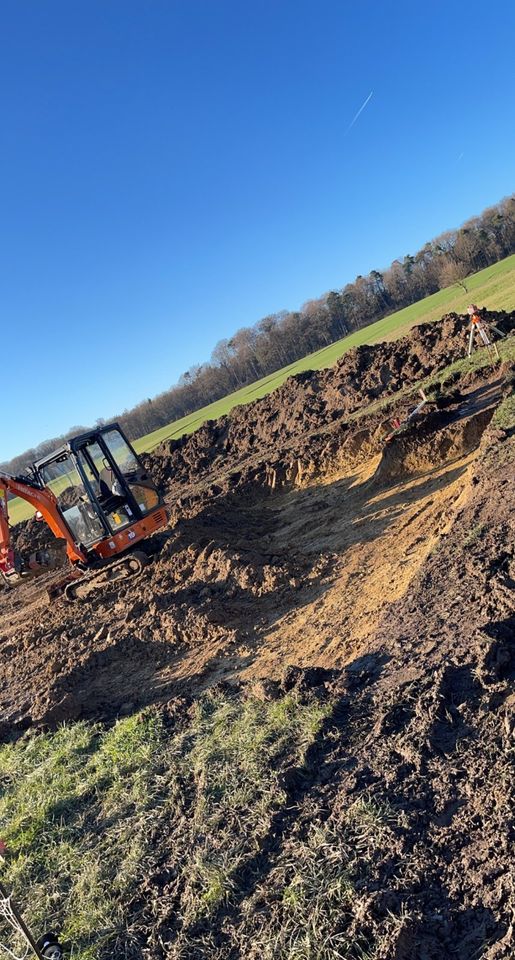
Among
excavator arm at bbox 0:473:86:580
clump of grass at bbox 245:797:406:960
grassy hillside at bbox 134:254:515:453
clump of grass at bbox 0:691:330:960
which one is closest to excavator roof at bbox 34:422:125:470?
excavator arm at bbox 0:473:86:580

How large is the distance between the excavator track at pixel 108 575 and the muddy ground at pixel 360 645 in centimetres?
22

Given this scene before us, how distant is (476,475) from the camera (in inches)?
336

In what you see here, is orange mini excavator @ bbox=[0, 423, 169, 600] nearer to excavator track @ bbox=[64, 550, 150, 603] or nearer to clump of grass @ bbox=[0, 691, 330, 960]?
excavator track @ bbox=[64, 550, 150, 603]

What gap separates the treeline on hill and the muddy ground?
2686 inches

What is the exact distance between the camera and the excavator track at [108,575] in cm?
1148

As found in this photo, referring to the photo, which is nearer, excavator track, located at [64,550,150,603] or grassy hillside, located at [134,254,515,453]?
excavator track, located at [64,550,150,603]

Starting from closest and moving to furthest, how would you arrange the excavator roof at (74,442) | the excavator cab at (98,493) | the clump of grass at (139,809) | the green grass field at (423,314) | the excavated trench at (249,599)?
1. the clump of grass at (139,809)
2. the excavated trench at (249,599)
3. the excavator roof at (74,442)
4. the excavator cab at (98,493)
5. the green grass field at (423,314)

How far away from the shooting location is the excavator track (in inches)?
452

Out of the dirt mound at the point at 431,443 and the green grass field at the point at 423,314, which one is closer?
the dirt mound at the point at 431,443

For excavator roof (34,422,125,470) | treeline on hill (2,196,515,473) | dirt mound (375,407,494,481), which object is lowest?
dirt mound (375,407,494,481)

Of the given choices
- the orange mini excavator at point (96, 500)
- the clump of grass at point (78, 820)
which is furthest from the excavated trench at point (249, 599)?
the clump of grass at point (78, 820)

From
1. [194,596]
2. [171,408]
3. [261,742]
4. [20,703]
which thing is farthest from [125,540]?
[171,408]

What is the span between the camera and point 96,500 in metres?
11.3

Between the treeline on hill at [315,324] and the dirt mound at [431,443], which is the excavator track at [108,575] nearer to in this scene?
the dirt mound at [431,443]
